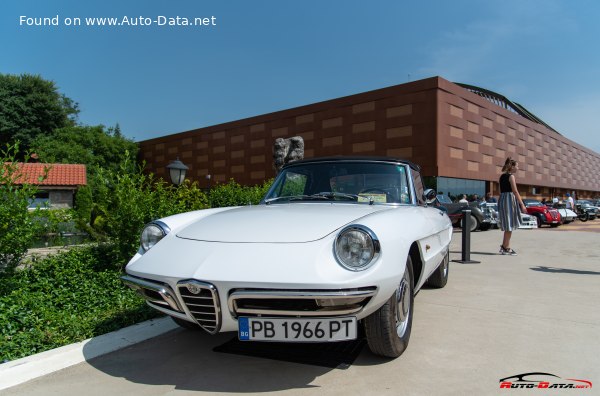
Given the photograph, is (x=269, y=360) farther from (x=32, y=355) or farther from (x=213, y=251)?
(x=32, y=355)

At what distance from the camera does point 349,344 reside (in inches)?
118

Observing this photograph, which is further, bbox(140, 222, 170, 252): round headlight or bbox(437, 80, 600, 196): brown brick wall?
bbox(437, 80, 600, 196): brown brick wall

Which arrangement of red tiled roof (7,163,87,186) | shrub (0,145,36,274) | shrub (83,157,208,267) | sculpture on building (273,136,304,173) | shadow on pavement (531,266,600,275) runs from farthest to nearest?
red tiled roof (7,163,87,186), sculpture on building (273,136,304,173), shadow on pavement (531,266,600,275), shrub (83,157,208,267), shrub (0,145,36,274)

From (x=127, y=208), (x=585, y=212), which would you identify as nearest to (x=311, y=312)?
(x=127, y=208)

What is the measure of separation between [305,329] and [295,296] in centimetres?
23

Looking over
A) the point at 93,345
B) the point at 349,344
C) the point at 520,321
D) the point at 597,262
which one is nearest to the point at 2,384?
the point at 93,345

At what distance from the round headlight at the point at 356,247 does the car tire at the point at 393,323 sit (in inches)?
13.7

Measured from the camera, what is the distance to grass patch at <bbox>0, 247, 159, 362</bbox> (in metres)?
3.13

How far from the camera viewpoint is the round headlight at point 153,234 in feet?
9.66

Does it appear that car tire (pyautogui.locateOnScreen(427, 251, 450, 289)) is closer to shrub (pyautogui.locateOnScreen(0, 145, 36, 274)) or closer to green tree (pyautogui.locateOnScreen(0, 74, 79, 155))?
shrub (pyautogui.locateOnScreen(0, 145, 36, 274))

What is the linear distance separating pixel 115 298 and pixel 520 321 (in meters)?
4.00

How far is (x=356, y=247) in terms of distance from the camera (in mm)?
2346

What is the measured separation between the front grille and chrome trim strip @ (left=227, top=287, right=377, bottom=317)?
0.10 m

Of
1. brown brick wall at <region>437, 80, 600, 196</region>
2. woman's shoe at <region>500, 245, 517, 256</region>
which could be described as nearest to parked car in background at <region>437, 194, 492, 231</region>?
woman's shoe at <region>500, 245, 517, 256</region>
